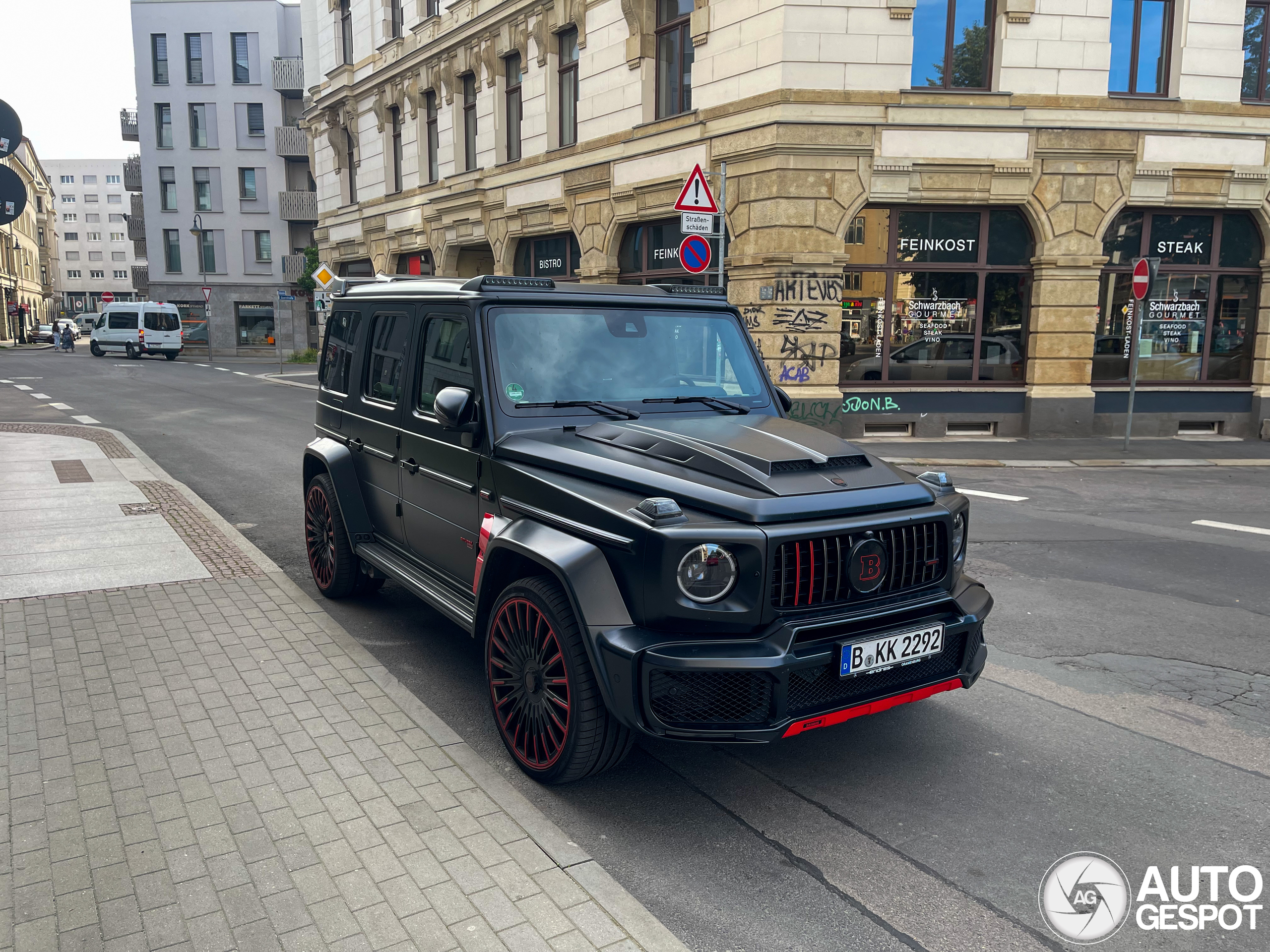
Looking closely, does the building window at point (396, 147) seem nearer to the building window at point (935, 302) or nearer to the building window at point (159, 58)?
the building window at point (935, 302)

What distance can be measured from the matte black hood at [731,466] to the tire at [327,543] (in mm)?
2143

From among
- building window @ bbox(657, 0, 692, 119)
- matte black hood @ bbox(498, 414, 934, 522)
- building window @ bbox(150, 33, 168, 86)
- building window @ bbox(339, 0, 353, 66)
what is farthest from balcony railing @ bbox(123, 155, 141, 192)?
matte black hood @ bbox(498, 414, 934, 522)

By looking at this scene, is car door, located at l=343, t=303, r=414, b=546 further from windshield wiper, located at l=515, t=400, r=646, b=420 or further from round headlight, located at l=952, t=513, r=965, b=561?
round headlight, located at l=952, t=513, r=965, b=561

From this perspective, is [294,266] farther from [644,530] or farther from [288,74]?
[644,530]

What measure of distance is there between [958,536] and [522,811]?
81.0 inches

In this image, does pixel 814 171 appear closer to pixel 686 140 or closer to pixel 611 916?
pixel 686 140

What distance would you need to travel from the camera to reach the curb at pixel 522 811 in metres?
2.87

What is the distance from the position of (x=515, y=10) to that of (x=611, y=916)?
21.7m

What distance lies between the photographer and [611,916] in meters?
2.90

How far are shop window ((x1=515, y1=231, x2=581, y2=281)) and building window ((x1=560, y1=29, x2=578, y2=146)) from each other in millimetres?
2044

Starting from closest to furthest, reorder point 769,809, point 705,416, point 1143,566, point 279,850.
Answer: point 279,850, point 769,809, point 705,416, point 1143,566

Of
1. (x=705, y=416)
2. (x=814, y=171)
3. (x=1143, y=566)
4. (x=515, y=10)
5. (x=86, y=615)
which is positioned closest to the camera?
(x=705, y=416)

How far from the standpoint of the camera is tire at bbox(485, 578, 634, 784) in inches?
136

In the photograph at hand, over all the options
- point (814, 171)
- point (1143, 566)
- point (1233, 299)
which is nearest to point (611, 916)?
point (1143, 566)
